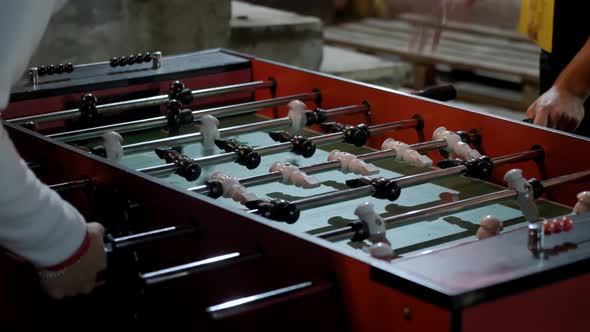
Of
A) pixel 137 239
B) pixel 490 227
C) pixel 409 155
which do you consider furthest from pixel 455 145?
pixel 137 239

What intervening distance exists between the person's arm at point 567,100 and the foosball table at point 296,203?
12.3 inches

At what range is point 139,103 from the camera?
2.92 meters

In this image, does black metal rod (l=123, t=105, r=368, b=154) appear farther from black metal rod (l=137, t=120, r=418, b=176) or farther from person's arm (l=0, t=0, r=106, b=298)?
person's arm (l=0, t=0, r=106, b=298)

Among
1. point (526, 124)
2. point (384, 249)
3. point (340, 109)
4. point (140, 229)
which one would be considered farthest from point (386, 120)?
point (384, 249)

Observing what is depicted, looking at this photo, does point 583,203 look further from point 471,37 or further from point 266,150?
point 471,37

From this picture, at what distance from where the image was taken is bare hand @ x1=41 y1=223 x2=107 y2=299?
178 centimetres

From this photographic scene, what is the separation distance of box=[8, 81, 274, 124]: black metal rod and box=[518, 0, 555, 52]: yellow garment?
94 centimetres

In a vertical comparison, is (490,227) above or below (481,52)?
above

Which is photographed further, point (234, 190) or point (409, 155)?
point (409, 155)

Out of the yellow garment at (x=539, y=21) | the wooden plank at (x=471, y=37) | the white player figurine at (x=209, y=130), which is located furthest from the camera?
the wooden plank at (x=471, y=37)

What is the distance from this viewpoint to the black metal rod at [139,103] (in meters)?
2.77

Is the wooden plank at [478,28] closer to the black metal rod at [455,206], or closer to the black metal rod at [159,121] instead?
the black metal rod at [159,121]

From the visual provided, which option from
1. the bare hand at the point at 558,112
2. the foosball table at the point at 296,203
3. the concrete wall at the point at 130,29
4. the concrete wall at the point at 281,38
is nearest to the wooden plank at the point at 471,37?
the concrete wall at the point at 281,38

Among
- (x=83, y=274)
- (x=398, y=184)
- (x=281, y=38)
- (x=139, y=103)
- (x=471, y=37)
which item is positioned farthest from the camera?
(x=471, y=37)
